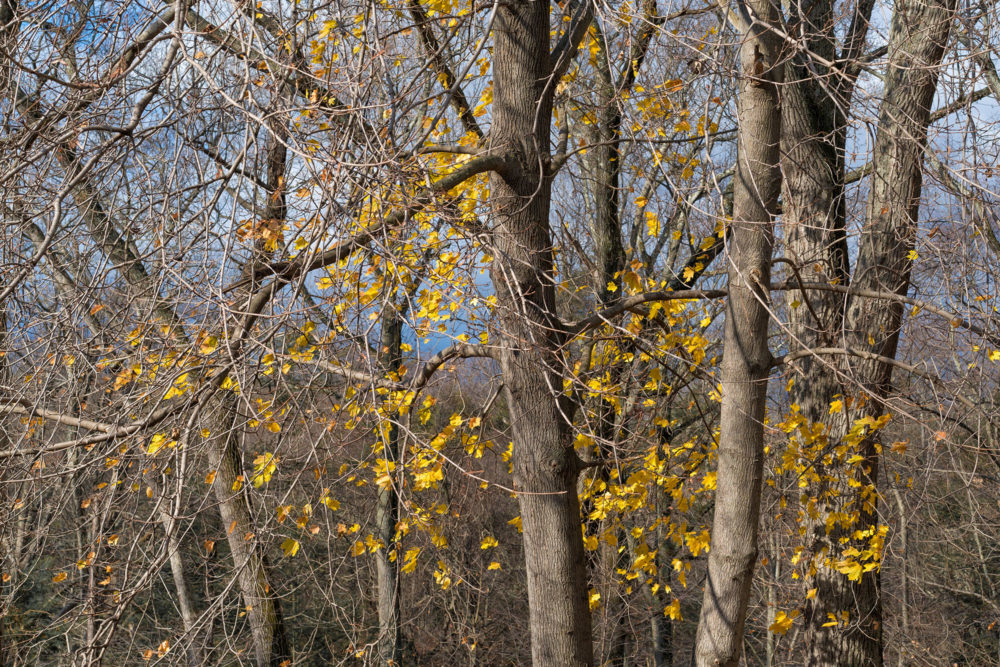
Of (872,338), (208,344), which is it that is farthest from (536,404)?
(872,338)

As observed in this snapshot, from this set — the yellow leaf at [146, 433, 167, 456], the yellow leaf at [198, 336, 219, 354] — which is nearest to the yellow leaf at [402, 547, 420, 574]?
the yellow leaf at [146, 433, 167, 456]

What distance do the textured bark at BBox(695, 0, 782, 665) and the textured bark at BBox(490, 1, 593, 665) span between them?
67 cm

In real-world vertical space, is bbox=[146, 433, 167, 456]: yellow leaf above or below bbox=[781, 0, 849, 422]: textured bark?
below

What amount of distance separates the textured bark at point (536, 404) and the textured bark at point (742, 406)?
26.2 inches

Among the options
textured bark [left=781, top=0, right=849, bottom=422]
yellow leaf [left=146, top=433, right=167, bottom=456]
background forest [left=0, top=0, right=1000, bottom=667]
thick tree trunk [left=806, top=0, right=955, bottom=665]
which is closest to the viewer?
background forest [left=0, top=0, right=1000, bottom=667]

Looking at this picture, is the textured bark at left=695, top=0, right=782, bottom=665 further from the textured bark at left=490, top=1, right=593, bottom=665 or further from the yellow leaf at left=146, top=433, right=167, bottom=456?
the yellow leaf at left=146, top=433, right=167, bottom=456

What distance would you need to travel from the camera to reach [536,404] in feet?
12.6

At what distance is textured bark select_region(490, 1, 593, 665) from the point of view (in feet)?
12.6

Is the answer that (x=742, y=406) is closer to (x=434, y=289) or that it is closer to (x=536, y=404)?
(x=536, y=404)

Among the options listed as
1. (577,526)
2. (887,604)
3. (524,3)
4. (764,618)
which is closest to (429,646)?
(764,618)

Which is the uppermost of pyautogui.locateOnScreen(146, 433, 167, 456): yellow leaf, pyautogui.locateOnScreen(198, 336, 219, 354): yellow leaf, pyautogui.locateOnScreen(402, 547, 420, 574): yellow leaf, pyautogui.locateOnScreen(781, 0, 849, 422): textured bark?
pyautogui.locateOnScreen(781, 0, 849, 422): textured bark

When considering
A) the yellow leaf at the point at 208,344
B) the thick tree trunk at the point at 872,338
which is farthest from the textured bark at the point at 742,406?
the yellow leaf at the point at 208,344

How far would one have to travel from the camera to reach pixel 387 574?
8711mm

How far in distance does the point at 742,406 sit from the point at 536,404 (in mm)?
989
